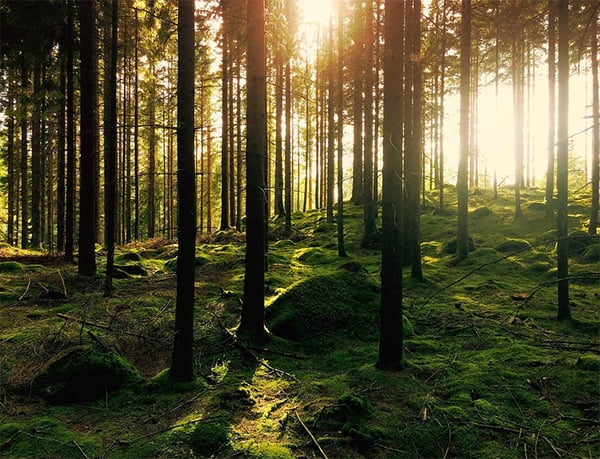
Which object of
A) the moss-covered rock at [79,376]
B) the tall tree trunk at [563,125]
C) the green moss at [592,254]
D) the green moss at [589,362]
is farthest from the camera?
the green moss at [592,254]

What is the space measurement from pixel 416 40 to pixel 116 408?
41.6ft

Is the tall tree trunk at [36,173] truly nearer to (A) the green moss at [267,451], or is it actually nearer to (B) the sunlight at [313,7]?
(B) the sunlight at [313,7]

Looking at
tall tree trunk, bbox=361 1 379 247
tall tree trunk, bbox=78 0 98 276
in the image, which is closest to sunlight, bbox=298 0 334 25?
tall tree trunk, bbox=361 1 379 247

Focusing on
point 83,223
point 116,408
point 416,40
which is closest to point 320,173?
point 416,40

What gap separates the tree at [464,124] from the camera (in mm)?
13719

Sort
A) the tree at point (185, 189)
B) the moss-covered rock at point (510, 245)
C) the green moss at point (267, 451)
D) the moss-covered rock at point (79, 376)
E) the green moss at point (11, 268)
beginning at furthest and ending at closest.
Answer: the moss-covered rock at point (510, 245) < the green moss at point (11, 268) < the tree at point (185, 189) < the moss-covered rock at point (79, 376) < the green moss at point (267, 451)

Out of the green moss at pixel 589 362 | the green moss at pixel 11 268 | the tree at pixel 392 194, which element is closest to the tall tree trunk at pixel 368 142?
the tree at pixel 392 194

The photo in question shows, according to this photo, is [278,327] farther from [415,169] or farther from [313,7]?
[313,7]

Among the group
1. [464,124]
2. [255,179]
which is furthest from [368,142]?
[255,179]

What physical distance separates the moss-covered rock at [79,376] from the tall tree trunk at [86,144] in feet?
21.3

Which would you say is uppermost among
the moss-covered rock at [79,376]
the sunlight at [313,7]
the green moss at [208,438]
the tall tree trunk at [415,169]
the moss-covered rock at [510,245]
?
the sunlight at [313,7]

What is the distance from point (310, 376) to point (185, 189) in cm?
356

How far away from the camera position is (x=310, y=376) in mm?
6043

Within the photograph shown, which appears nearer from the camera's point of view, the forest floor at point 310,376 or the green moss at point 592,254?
the forest floor at point 310,376
